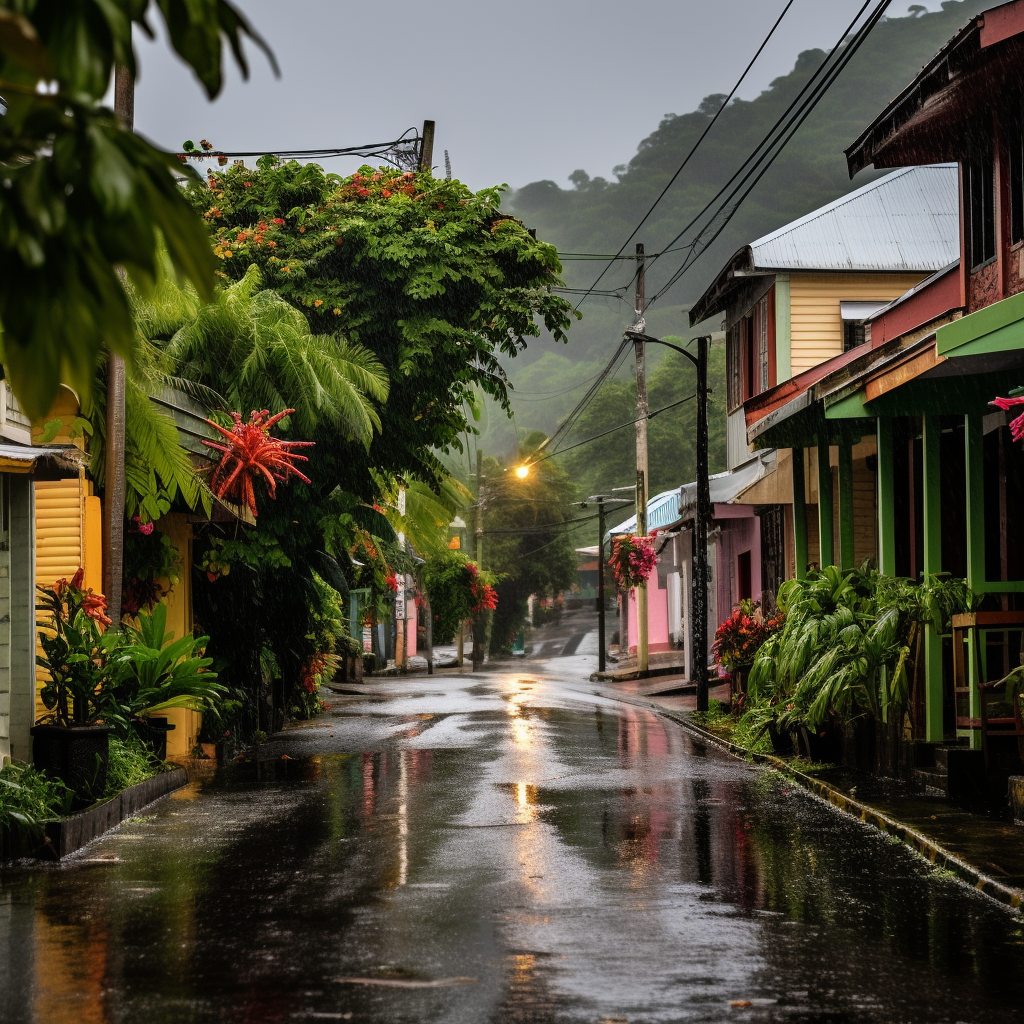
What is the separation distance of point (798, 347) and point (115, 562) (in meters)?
14.5

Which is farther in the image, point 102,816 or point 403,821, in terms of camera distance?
point 403,821

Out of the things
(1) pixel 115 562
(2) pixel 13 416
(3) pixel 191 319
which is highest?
(3) pixel 191 319

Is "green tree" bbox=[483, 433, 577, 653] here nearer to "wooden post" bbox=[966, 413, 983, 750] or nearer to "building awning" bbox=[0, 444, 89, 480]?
"wooden post" bbox=[966, 413, 983, 750]

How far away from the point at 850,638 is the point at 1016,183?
471 cm

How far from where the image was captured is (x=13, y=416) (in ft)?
41.1

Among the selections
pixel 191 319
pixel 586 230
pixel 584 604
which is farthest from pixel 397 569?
pixel 586 230

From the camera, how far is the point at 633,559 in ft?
126

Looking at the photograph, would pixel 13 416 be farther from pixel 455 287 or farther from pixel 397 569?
pixel 397 569

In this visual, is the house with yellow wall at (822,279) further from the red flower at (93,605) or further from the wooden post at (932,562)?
the red flower at (93,605)

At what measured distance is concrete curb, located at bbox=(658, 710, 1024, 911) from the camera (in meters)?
8.02

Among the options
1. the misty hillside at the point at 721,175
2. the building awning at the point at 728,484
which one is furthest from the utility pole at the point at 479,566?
the misty hillside at the point at 721,175

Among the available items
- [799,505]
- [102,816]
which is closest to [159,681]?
[102,816]

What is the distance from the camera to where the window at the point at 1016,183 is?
44.4 ft

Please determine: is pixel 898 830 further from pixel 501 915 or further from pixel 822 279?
pixel 822 279
